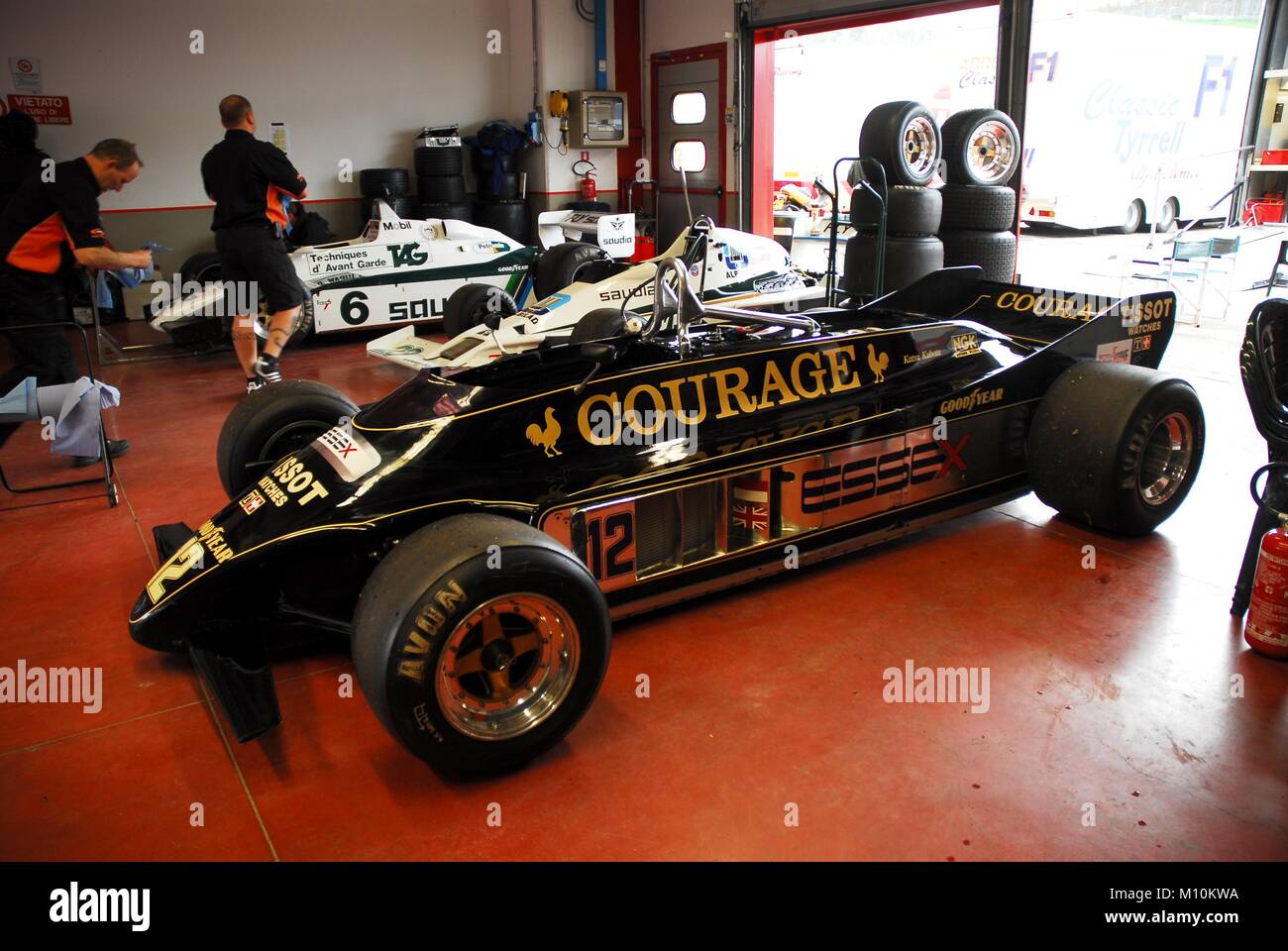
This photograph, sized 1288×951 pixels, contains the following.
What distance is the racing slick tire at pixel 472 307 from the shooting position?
26.7ft

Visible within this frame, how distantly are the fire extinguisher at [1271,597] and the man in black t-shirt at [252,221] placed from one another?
241 inches

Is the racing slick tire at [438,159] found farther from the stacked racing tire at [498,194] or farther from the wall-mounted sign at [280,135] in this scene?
the wall-mounted sign at [280,135]

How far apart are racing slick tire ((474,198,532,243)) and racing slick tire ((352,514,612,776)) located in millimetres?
10645

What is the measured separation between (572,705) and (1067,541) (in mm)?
2686

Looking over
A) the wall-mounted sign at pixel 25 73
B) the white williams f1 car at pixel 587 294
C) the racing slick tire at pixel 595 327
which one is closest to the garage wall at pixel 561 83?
the white williams f1 car at pixel 587 294

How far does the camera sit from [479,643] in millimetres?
2852

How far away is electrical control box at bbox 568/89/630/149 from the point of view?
12.8 meters

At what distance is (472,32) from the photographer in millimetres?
13242

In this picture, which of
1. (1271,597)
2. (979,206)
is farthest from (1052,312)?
(979,206)

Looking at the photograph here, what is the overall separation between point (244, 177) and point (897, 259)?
4814 millimetres

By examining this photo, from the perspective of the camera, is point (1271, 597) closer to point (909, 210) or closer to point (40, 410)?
point (909, 210)
